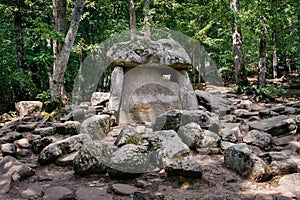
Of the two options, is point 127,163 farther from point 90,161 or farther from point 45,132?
point 45,132

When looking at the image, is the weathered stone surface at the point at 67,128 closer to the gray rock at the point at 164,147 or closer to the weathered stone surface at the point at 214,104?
the gray rock at the point at 164,147

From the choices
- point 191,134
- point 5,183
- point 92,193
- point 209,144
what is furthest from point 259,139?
point 5,183

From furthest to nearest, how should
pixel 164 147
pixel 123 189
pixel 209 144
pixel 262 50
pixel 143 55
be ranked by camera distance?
pixel 262 50, pixel 143 55, pixel 209 144, pixel 164 147, pixel 123 189

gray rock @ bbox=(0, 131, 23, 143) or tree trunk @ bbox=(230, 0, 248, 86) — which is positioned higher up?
tree trunk @ bbox=(230, 0, 248, 86)

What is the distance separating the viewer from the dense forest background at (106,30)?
953 cm

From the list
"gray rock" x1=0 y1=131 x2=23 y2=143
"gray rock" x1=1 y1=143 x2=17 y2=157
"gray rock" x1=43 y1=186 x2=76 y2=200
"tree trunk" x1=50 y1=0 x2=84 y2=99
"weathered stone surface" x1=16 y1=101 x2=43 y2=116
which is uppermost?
"tree trunk" x1=50 y1=0 x2=84 y2=99

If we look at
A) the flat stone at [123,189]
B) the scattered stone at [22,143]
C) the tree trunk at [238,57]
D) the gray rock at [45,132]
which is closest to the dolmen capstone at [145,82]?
the gray rock at [45,132]

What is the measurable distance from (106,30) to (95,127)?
11.3 m

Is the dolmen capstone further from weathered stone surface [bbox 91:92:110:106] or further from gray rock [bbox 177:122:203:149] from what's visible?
gray rock [bbox 177:122:203:149]

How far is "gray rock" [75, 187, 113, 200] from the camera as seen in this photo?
326 centimetres

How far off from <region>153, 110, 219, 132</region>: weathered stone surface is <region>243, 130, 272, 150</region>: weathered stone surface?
0.74 metres

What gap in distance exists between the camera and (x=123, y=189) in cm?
346

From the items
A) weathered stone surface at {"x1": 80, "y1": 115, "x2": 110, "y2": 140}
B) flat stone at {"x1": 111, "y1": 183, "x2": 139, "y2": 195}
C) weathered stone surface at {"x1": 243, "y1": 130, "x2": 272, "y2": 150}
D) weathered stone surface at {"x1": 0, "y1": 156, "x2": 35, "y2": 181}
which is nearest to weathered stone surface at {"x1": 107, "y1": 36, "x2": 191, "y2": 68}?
weathered stone surface at {"x1": 80, "y1": 115, "x2": 110, "y2": 140}

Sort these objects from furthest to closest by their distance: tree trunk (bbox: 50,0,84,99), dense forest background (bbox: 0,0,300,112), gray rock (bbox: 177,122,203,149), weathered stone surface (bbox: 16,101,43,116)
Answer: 1. dense forest background (bbox: 0,0,300,112)
2. weathered stone surface (bbox: 16,101,43,116)
3. tree trunk (bbox: 50,0,84,99)
4. gray rock (bbox: 177,122,203,149)
